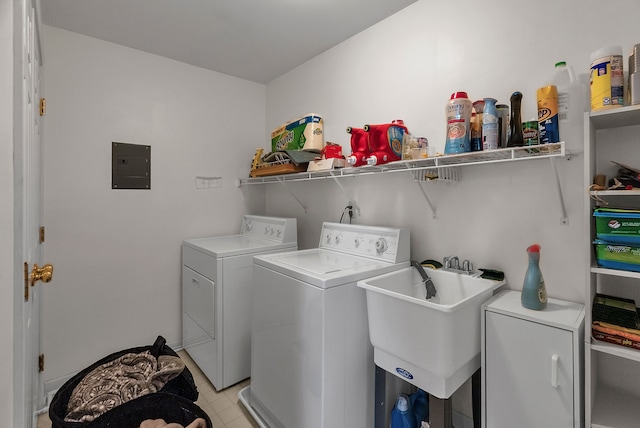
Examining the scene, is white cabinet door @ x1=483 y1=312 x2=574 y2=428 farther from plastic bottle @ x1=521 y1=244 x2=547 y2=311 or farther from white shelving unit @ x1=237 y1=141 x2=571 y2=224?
white shelving unit @ x1=237 y1=141 x2=571 y2=224

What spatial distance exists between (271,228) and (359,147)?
3.61ft

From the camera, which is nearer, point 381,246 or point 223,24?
point 381,246

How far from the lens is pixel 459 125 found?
144 centimetres

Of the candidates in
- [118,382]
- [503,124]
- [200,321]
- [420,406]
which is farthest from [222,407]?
[503,124]

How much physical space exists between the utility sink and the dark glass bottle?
66 cm

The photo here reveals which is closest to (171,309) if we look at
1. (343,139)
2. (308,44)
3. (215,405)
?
(215,405)

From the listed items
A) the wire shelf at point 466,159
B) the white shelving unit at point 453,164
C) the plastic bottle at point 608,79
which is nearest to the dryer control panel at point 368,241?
the white shelving unit at point 453,164

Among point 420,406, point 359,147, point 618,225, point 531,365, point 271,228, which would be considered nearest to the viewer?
point 618,225

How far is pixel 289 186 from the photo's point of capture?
2895mm

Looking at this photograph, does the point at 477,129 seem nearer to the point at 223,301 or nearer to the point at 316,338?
the point at 316,338

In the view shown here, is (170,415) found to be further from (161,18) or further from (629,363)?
(161,18)

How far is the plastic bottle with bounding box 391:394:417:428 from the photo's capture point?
1.53 m

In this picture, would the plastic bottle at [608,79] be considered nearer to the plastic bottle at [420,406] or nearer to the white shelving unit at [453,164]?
the white shelving unit at [453,164]

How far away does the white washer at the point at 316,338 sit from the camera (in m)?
1.42
